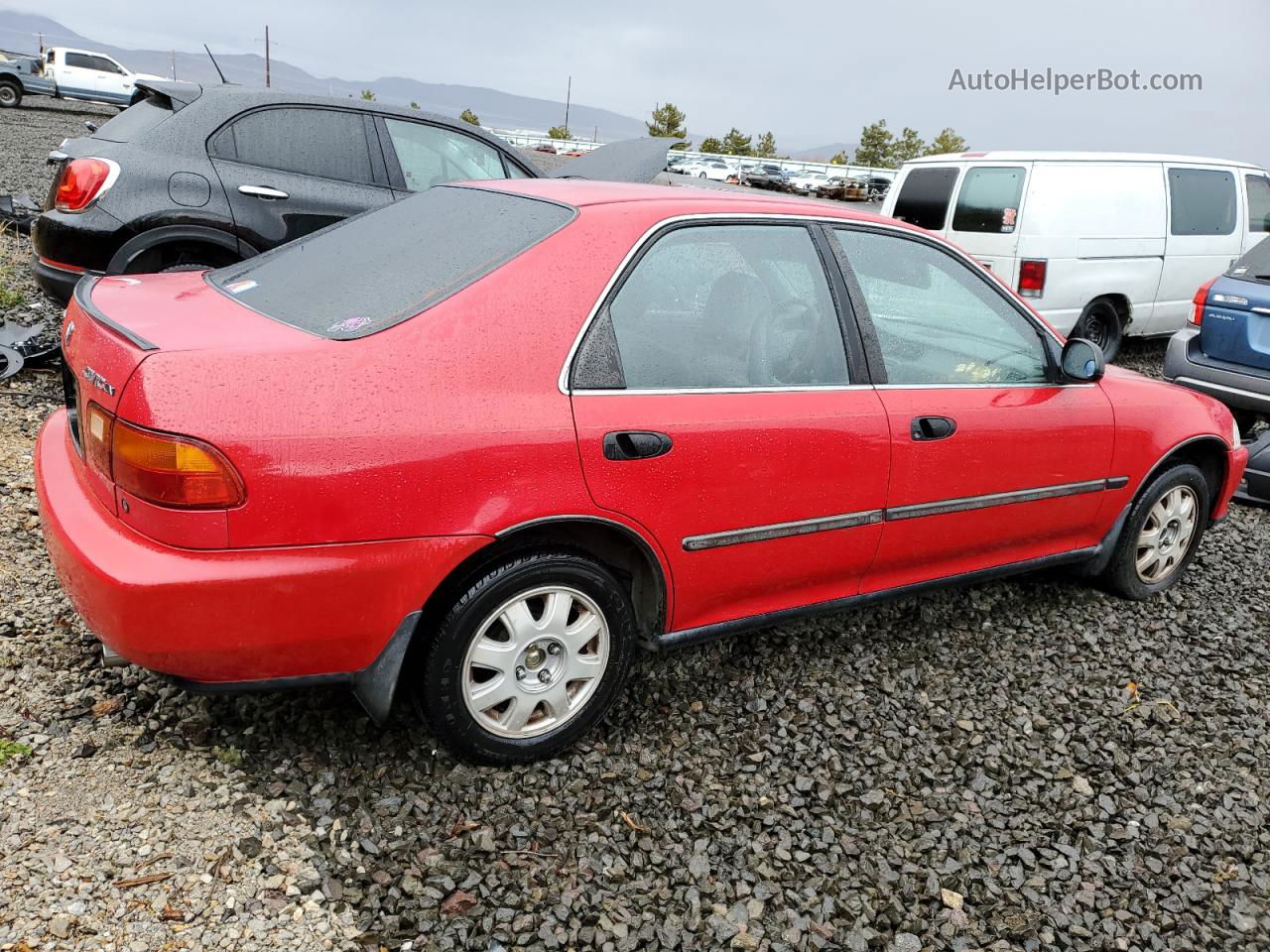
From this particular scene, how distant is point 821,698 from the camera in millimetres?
3377

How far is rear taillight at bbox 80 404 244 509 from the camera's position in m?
2.21

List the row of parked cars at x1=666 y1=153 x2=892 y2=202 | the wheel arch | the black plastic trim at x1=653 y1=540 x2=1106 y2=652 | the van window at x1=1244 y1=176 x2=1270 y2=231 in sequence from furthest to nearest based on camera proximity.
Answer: the row of parked cars at x1=666 y1=153 x2=892 y2=202 < the van window at x1=1244 y1=176 x2=1270 y2=231 < the wheel arch < the black plastic trim at x1=653 y1=540 x2=1106 y2=652

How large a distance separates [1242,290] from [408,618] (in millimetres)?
6587

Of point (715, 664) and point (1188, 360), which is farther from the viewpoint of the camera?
point (1188, 360)

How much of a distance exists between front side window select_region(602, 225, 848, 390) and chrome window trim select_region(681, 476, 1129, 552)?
432mm

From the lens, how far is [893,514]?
3.26 metres

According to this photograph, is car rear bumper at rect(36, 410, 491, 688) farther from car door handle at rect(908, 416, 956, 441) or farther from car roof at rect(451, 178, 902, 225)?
car door handle at rect(908, 416, 956, 441)

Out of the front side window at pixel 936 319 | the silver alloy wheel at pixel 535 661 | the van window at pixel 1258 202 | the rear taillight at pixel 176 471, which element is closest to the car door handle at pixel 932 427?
the front side window at pixel 936 319

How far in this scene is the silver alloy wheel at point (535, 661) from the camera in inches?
104

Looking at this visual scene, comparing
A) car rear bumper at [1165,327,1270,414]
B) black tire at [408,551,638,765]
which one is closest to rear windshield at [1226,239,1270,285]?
car rear bumper at [1165,327,1270,414]

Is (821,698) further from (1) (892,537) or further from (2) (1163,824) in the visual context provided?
(2) (1163,824)

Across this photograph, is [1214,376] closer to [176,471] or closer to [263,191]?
[263,191]

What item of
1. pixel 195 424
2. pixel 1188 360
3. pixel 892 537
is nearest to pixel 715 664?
pixel 892 537

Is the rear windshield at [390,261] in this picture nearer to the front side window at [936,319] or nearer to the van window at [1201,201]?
the front side window at [936,319]
